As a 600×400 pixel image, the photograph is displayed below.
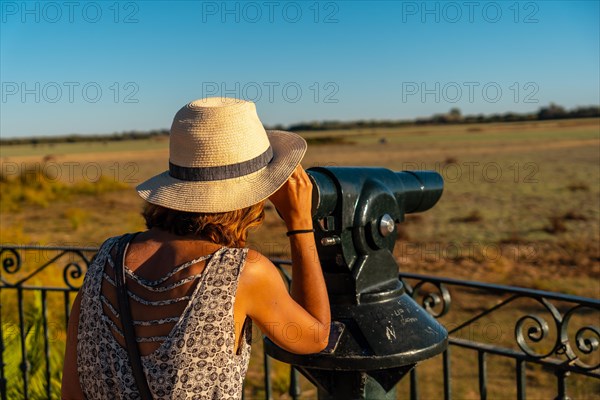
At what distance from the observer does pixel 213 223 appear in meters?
1.54

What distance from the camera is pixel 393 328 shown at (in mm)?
1808

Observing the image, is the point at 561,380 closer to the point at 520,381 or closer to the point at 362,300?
the point at 520,381

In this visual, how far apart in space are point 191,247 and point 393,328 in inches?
24.5

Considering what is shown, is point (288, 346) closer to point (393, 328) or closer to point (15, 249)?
point (393, 328)

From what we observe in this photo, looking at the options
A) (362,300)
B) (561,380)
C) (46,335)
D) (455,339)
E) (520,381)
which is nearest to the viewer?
(362,300)

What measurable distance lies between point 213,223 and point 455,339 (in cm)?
Result: 159

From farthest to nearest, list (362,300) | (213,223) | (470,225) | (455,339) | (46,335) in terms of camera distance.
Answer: (470,225) → (46,335) → (455,339) → (362,300) → (213,223)

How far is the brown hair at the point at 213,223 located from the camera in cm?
Answer: 153

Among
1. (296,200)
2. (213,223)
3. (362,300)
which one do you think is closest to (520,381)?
(362,300)

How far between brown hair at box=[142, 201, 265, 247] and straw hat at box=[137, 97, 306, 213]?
0.04 metres

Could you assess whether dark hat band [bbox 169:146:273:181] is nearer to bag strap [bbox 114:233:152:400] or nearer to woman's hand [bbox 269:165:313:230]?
woman's hand [bbox 269:165:313:230]

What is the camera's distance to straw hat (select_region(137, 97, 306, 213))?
152 cm

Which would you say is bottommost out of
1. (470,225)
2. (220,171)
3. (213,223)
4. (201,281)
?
(470,225)

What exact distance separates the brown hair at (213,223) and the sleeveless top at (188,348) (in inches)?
2.9
